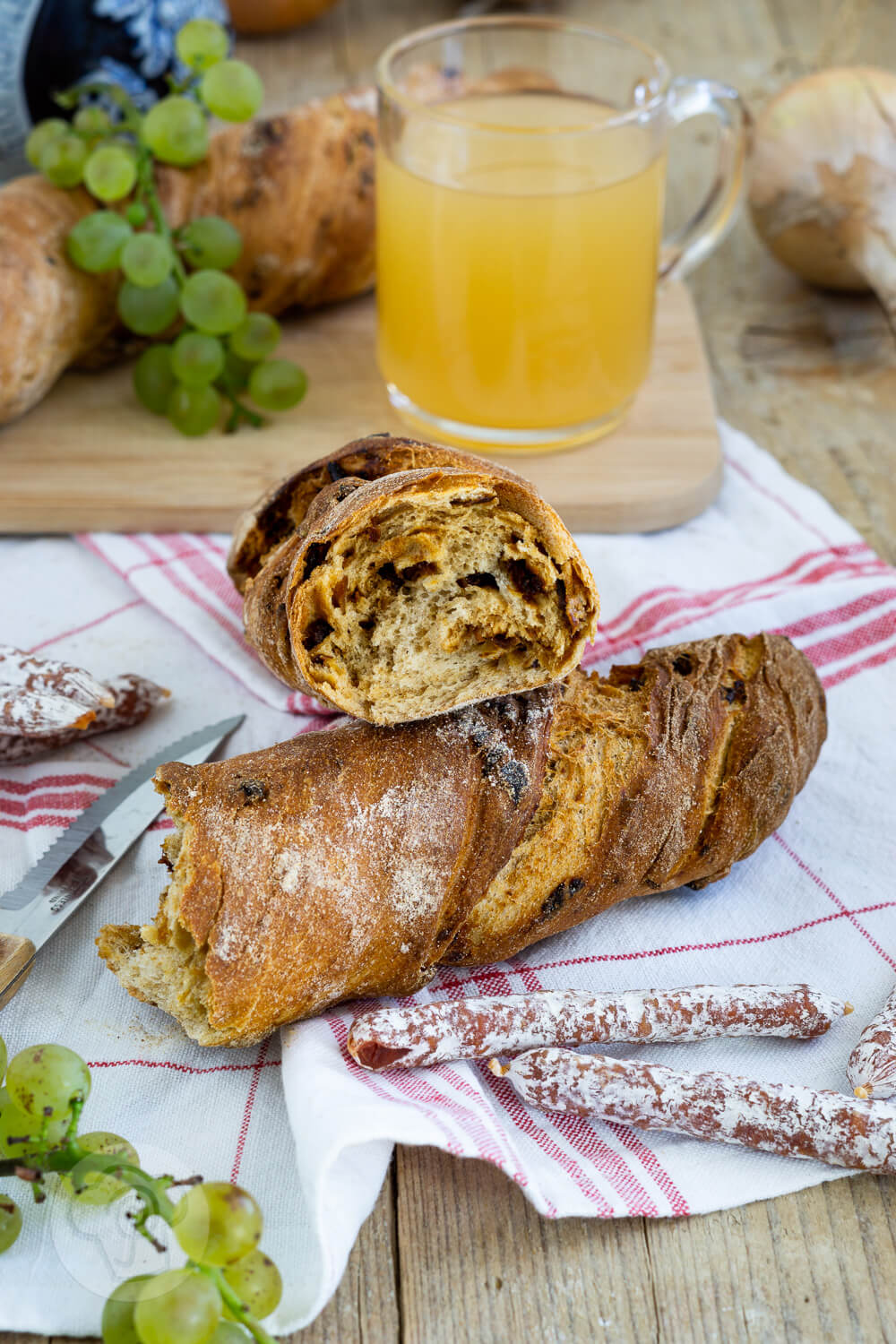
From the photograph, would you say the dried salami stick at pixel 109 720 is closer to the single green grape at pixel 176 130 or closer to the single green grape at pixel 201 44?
the single green grape at pixel 176 130

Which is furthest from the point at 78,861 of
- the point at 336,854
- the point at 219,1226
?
the point at 219,1226

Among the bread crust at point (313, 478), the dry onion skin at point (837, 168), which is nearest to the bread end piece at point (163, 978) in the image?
the bread crust at point (313, 478)

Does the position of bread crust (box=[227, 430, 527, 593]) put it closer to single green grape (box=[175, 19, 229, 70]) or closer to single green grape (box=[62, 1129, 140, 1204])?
single green grape (box=[62, 1129, 140, 1204])

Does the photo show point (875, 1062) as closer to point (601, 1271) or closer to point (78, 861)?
point (601, 1271)

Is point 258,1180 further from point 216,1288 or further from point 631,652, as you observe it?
point 631,652

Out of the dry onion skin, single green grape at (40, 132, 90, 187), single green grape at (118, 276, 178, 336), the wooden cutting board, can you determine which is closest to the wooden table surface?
the wooden cutting board

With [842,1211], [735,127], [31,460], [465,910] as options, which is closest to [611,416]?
[735,127]

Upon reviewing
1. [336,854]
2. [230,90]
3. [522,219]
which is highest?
[230,90]
